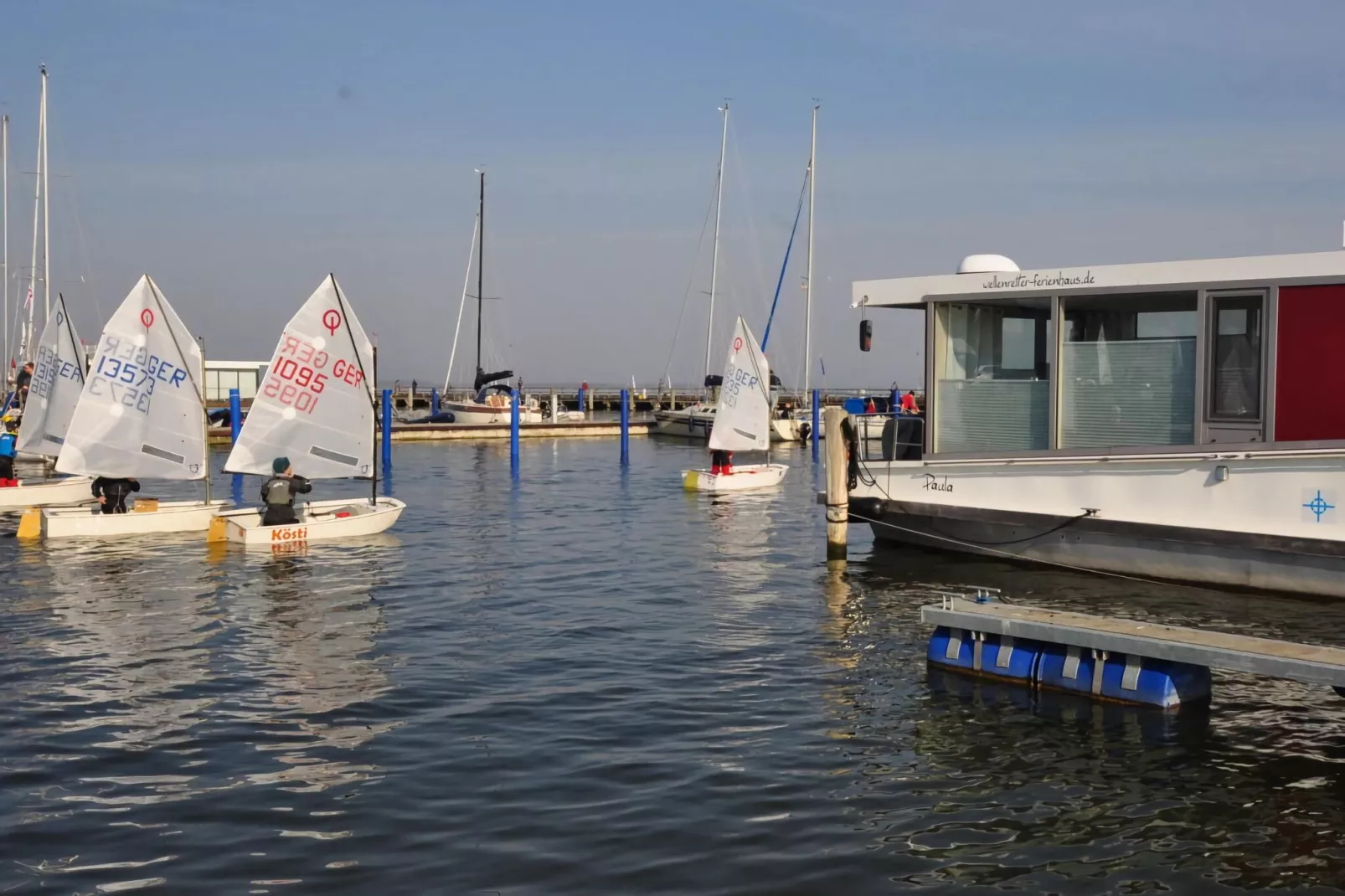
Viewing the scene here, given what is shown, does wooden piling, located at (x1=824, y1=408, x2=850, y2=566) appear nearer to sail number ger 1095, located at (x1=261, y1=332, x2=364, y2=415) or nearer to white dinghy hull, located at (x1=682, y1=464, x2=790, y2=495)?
sail number ger 1095, located at (x1=261, y1=332, x2=364, y2=415)

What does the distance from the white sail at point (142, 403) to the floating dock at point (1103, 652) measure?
18.0 m

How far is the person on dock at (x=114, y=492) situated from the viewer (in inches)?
974

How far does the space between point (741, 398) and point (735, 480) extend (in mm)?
3199

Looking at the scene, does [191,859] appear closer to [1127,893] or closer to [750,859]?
[750,859]

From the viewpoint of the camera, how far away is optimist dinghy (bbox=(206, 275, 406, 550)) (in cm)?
2469

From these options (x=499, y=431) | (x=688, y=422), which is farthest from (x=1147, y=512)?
(x=688, y=422)

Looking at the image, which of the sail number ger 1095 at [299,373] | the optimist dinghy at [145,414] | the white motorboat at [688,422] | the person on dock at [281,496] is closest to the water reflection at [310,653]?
the person on dock at [281,496]

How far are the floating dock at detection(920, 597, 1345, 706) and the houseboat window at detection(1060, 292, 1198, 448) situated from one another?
4.97 meters

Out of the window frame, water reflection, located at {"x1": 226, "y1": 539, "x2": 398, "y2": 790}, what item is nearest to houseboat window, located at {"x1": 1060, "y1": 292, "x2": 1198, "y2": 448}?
the window frame

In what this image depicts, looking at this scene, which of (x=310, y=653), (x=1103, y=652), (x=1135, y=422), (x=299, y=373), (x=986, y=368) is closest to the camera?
(x=1103, y=652)

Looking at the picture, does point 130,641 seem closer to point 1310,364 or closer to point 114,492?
point 114,492

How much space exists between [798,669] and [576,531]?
13207 mm

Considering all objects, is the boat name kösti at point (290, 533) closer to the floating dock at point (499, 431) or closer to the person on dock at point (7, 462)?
the person on dock at point (7, 462)

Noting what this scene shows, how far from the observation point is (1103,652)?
474 inches
